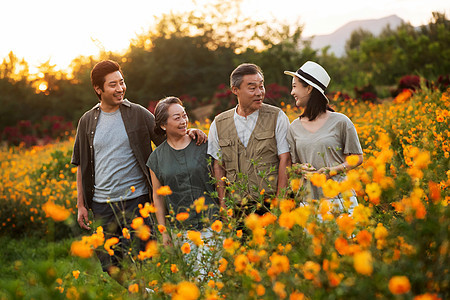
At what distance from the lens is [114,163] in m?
3.50

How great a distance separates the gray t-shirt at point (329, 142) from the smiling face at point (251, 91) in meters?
0.38

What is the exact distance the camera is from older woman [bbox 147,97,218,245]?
3.03 meters

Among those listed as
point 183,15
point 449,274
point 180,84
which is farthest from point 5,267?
point 183,15

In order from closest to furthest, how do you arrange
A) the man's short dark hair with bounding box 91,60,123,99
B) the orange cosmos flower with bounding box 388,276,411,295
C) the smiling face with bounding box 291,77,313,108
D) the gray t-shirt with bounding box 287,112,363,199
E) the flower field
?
the orange cosmos flower with bounding box 388,276,411,295 → the flower field → the gray t-shirt with bounding box 287,112,363,199 → the smiling face with bounding box 291,77,313,108 → the man's short dark hair with bounding box 91,60,123,99

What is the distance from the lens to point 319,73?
2934mm

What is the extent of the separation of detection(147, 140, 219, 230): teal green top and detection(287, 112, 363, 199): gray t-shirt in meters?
0.69

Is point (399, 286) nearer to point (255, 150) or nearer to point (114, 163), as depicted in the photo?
point (255, 150)

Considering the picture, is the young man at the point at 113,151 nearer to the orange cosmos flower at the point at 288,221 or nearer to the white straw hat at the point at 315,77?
the white straw hat at the point at 315,77

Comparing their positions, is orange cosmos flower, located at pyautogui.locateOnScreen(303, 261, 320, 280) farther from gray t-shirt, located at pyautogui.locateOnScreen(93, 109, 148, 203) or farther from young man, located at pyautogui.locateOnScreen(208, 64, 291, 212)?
gray t-shirt, located at pyautogui.locateOnScreen(93, 109, 148, 203)

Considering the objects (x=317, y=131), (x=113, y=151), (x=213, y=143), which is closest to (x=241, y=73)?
(x=213, y=143)

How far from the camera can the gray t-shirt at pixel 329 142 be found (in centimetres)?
285

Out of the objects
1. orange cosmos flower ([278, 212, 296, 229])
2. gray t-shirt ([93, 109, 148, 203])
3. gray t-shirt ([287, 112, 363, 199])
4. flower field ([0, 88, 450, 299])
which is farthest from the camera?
gray t-shirt ([93, 109, 148, 203])

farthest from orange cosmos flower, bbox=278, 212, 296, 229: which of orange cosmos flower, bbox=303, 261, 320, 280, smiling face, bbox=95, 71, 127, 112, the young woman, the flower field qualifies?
smiling face, bbox=95, 71, 127, 112

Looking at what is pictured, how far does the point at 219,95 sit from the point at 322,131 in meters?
8.81
